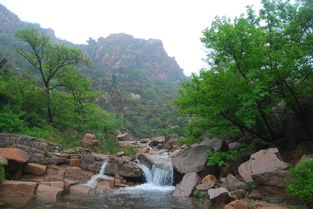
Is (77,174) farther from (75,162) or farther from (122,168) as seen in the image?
(122,168)

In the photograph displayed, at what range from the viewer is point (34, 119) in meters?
19.5

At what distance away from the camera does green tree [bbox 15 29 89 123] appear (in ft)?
70.9

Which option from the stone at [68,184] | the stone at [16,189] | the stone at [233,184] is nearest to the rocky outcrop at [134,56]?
the stone at [68,184]

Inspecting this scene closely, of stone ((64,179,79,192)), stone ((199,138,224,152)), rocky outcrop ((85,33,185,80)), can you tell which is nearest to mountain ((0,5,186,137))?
rocky outcrop ((85,33,185,80))

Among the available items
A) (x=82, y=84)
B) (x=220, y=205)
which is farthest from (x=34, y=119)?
(x=220, y=205)

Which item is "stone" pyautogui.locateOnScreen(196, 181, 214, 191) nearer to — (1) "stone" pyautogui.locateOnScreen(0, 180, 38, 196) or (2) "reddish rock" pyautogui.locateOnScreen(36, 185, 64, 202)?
(2) "reddish rock" pyautogui.locateOnScreen(36, 185, 64, 202)

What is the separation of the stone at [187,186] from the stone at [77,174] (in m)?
5.68

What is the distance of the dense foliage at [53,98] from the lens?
746 inches

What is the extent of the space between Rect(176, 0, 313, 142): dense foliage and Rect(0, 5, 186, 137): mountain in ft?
97.7

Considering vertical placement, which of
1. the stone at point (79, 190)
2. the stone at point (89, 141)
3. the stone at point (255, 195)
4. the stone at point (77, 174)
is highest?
the stone at point (89, 141)

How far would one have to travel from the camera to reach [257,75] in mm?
9820

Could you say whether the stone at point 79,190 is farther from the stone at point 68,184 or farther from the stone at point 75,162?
the stone at point 75,162

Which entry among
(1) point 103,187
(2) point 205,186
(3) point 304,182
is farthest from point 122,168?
(3) point 304,182

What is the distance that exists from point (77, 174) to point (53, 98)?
34.7 feet
